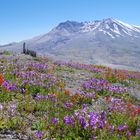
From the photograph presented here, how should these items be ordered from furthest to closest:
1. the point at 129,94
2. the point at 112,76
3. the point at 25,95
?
the point at 112,76 → the point at 129,94 → the point at 25,95

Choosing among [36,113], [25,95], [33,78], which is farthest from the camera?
[33,78]

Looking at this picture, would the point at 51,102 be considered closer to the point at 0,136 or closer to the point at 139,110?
the point at 139,110

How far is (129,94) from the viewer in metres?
16.1

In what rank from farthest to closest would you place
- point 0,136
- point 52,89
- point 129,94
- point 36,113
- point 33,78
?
point 129,94, point 33,78, point 52,89, point 36,113, point 0,136

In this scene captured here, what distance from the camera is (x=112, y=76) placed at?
21.3m

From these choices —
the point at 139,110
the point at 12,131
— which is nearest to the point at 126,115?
the point at 139,110

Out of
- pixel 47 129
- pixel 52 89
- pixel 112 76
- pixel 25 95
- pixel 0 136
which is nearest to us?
pixel 0 136

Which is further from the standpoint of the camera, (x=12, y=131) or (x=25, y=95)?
(x=25, y=95)

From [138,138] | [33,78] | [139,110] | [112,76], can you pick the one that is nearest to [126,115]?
[139,110]

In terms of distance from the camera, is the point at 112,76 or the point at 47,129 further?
the point at 112,76

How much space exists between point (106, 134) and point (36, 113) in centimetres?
265

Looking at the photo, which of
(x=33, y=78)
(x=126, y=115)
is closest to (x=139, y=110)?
(x=126, y=115)

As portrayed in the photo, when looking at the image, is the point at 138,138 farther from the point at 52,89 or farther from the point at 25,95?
the point at 52,89

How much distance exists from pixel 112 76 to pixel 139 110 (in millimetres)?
10091
